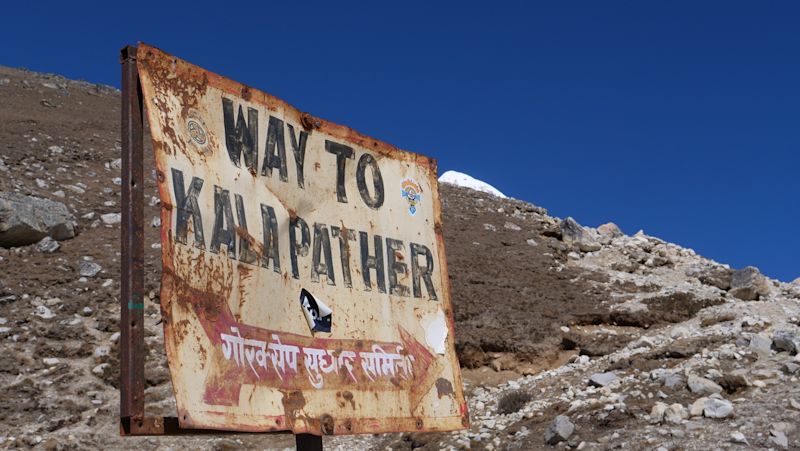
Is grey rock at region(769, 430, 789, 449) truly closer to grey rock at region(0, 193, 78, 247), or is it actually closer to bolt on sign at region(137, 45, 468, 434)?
bolt on sign at region(137, 45, 468, 434)

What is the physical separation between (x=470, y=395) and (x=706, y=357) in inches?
184

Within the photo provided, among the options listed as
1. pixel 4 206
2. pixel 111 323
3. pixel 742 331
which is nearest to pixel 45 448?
pixel 111 323

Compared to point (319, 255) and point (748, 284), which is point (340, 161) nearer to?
point (319, 255)

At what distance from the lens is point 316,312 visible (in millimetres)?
4926

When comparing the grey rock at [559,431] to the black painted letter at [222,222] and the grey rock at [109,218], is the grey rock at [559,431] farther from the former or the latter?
the grey rock at [109,218]

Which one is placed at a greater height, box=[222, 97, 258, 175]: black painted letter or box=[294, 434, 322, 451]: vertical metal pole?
box=[222, 97, 258, 175]: black painted letter

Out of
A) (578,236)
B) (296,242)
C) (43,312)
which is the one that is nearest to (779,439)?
(296,242)

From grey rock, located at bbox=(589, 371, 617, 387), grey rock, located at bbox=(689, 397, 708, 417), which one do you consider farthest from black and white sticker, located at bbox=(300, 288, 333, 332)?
grey rock, located at bbox=(589, 371, 617, 387)

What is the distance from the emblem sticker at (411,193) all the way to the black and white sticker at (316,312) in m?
1.16

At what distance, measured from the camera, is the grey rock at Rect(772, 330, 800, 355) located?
1177 centimetres

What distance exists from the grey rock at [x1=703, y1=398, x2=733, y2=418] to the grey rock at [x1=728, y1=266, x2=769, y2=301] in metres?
10.5

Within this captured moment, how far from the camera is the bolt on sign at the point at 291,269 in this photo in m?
4.24

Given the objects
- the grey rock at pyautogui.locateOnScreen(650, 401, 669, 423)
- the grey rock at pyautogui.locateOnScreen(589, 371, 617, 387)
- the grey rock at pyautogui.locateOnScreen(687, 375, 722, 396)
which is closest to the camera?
the grey rock at pyautogui.locateOnScreen(650, 401, 669, 423)

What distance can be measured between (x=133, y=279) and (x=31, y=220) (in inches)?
697
